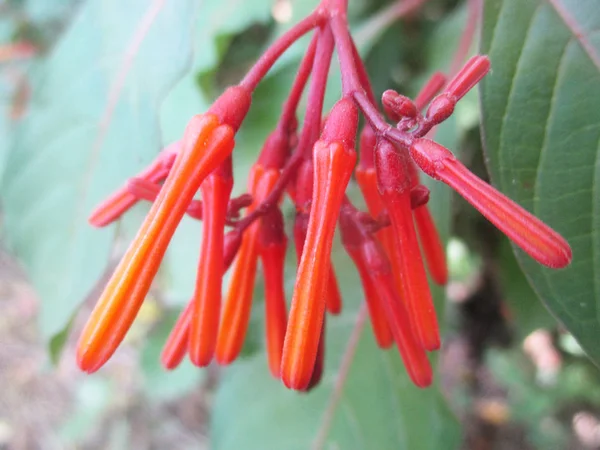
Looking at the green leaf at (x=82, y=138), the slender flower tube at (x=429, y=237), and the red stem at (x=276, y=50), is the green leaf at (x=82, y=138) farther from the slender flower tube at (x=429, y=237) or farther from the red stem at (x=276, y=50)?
the slender flower tube at (x=429, y=237)

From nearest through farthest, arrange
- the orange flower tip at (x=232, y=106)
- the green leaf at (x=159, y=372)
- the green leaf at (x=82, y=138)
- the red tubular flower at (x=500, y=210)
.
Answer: the red tubular flower at (x=500, y=210), the orange flower tip at (x=232, y=106), the green leaf at (x=82, y=138), the green leaf at (x=159, y=372)

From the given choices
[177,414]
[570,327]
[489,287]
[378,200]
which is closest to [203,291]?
[378,200]

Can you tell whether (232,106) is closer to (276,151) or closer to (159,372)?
(276,151)

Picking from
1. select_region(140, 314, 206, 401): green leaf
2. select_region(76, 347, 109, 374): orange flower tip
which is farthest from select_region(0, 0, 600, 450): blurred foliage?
select_region(140, 314, 206, 401): green leaf

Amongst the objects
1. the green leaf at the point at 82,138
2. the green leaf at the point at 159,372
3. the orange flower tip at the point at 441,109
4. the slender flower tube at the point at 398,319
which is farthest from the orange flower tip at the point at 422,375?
the green leaf at the point at 159,372

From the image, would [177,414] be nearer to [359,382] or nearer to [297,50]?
[359,382]
